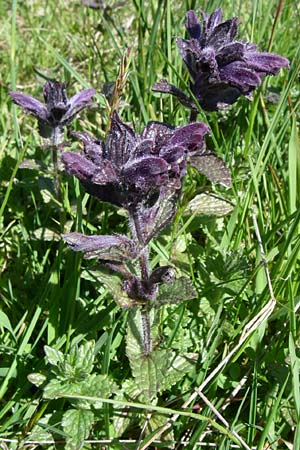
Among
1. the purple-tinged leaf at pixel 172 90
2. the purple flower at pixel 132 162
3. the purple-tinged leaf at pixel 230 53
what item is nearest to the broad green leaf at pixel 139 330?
the purple flower at pixel 132 162

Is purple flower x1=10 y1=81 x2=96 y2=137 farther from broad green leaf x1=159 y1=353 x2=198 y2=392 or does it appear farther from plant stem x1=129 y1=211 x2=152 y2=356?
broad green leaf x1=159 y1=353 x2=198 y2=392

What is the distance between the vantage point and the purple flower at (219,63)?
220 centimetres

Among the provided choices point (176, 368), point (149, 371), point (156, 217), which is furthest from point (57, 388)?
point (156, 217)

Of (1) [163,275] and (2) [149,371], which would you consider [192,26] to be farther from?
(2) [149,371]

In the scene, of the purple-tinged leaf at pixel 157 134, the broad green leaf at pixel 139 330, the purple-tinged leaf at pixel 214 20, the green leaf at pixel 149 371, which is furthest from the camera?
the purple-tinged leaf at pixel 214 20

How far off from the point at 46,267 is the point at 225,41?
1.19 m

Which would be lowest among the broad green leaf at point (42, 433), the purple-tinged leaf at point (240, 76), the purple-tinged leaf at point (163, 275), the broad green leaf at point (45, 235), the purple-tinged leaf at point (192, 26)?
the broad green leaf at point (42, 433)

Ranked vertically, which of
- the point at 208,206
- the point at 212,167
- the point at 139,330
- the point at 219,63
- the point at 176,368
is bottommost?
the point at 176,368

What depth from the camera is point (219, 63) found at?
2268mm

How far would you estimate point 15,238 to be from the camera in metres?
2.69

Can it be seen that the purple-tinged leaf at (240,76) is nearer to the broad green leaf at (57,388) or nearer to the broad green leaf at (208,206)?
the broad green leaf at (208,206)

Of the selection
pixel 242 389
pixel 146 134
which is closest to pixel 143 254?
pixel 146 134

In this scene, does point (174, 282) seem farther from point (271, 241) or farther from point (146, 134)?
point (271, 241)

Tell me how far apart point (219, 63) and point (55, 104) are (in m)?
0.78
